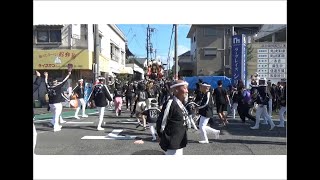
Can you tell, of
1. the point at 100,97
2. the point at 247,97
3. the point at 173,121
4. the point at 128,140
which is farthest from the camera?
the point at 247,97

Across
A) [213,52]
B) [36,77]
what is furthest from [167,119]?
[213,52]

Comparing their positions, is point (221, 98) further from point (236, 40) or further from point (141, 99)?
point (141, 99)

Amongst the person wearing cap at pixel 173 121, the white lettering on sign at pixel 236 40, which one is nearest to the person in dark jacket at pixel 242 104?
the white lettering on sign at pixel 236 40

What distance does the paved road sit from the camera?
24.1 ft

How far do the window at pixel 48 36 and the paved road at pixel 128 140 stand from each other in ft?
22.2

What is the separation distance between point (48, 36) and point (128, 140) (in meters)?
10.8

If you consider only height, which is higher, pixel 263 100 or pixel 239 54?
pixel 239 54

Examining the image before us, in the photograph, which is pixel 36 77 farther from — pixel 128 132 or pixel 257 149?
pixel 257 149

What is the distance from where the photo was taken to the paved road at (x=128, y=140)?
24.1 feet

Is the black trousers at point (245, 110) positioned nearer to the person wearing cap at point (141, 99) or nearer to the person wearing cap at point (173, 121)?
the person wearing cap at point (141, 99)

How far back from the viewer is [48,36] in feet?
56.9

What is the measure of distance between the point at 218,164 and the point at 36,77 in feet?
14.1

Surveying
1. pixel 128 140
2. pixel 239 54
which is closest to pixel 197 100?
pixel 239 54

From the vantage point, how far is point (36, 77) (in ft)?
25.2
